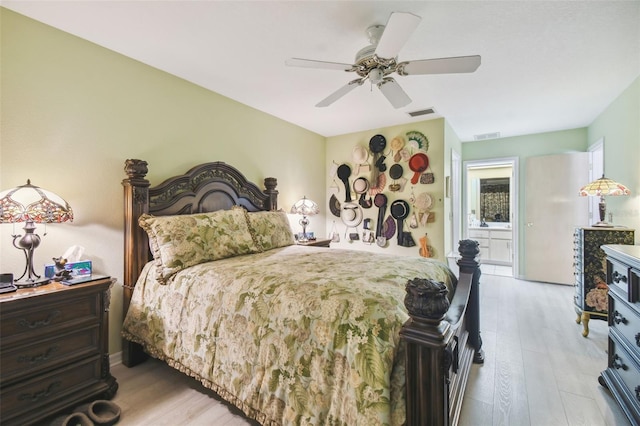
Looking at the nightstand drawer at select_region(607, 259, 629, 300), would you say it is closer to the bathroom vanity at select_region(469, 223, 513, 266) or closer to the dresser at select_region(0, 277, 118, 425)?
the dresser at select_region(0, 277, 118, 425)

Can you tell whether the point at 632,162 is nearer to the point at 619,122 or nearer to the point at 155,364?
the point at 619,122

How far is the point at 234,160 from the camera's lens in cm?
329

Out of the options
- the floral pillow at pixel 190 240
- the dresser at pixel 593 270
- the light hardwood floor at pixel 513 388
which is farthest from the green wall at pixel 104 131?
the light hardwood floor at pixel 513 388

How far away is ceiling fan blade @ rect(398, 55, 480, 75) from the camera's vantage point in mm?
1721

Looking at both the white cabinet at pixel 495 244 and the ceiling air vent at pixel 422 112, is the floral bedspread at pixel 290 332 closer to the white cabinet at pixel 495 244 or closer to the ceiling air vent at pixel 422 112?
the ceiling air vent at pixel 422 112

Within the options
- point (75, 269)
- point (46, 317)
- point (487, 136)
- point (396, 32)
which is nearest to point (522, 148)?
point (487, 136)

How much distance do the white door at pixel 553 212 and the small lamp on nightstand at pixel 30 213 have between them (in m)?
5.91

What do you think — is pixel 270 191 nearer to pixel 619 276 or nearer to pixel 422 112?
pixel 422 112

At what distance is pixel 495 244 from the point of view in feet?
19.9

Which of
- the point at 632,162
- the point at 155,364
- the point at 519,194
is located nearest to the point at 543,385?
the point at 632,162

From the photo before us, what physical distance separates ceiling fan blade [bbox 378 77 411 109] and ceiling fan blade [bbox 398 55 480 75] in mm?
152

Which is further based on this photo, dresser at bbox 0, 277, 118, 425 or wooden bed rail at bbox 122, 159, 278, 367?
wooden bed rail at bbox 122, 159, 278, 367

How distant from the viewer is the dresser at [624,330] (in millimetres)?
1536

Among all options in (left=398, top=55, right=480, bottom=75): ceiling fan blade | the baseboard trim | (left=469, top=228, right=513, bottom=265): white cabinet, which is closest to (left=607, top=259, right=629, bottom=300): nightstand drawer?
(left=398, top=55, right=480, bottom=75): ceiling fan blade
